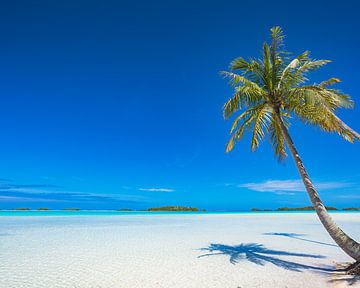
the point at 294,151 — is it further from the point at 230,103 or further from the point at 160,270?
the point at 160,270

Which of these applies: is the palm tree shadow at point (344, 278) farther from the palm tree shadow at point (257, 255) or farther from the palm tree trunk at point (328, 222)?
the palm tree shadow at point (257, 255)

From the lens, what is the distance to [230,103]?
7891 millimetres

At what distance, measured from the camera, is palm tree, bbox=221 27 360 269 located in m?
6.58

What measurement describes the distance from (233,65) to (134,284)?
6240 millimetres

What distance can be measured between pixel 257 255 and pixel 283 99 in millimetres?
4829

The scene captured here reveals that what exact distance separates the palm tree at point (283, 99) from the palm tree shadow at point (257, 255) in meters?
1.45

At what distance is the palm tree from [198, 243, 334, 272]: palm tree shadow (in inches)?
57.1

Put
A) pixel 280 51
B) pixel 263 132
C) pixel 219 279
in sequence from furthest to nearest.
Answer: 1. pixel 263 132
2. pixel 280 51
3. pixel 219 279

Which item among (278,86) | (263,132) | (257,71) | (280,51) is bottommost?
(263,132)

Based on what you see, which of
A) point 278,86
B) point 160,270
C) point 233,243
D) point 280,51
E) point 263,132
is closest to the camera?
point 160,270

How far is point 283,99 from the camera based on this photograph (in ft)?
24.7

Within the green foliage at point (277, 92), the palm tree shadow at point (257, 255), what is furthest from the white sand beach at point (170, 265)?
the green foliage at point (277, 92)

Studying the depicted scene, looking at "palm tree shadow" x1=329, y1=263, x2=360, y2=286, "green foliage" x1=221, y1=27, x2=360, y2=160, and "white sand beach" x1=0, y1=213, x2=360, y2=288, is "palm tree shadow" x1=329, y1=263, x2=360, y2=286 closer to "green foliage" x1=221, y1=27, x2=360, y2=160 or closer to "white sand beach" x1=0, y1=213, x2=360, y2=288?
"white sand beach" x1=0, y1=213, x2=360, y2=288

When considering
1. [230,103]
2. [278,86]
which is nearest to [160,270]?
[230,103]
